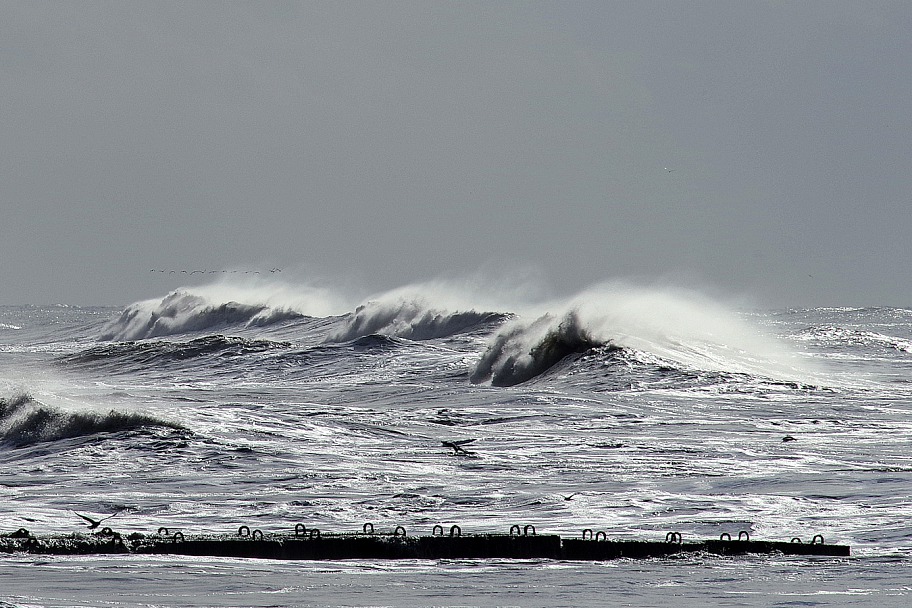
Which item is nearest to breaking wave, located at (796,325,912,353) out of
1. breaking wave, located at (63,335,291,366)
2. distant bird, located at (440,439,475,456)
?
breaking wave, located at (63,335,291,366)

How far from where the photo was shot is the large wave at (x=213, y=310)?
5897 cm

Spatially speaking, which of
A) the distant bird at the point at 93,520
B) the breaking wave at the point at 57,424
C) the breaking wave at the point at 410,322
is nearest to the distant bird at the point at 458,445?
the breaking wave at the point at 57,424

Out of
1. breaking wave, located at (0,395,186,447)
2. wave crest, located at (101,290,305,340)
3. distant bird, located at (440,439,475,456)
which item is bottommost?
distant bird, located at (440,439,475,456)

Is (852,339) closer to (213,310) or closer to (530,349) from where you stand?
Result: (530,349)

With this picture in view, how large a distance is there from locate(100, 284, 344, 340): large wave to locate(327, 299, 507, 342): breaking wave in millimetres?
9227

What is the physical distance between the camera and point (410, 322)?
48688 millimetres

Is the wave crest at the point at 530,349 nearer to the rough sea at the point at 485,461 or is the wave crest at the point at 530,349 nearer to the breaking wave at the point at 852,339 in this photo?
the rough sea at the point at 485,461

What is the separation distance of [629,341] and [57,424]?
16870 mm

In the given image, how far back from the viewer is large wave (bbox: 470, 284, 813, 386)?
3031 centimetres

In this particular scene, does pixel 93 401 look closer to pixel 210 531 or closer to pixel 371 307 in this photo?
pixel 210 531

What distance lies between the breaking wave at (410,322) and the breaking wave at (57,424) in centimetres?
2771

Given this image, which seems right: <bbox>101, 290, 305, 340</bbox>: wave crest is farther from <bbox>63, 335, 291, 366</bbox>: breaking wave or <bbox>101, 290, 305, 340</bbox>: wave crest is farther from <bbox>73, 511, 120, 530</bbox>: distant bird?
<bbox>73, 511, 120, 530</bbox>: distant bird

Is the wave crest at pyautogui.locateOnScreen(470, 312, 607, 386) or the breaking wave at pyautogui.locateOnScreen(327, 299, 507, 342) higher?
the breaking wave at pyautogui.locateOnScreen(327, 299, 507, 342)

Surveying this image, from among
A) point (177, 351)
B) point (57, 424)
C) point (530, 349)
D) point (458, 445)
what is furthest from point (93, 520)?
point (177, 351)
